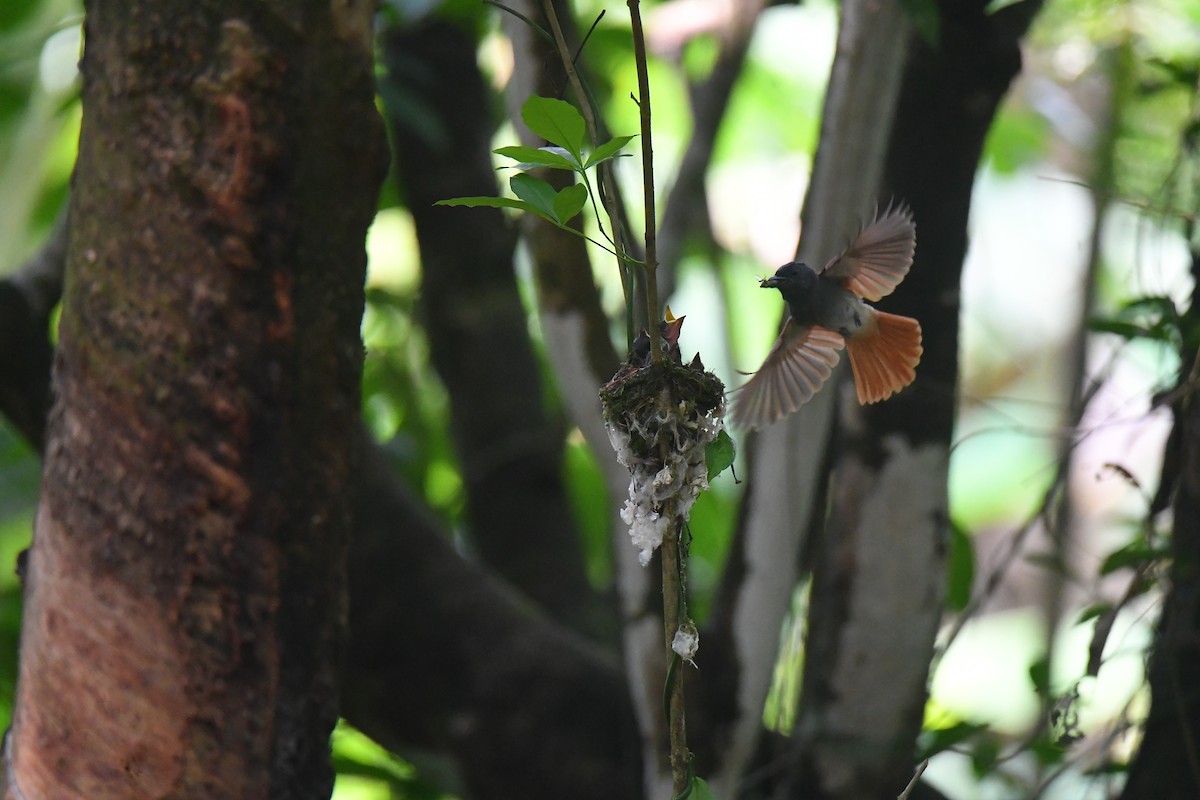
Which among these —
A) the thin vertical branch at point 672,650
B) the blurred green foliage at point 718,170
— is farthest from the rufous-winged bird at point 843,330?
the blurred green foliage at point 718,170

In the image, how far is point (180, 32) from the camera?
0.75m

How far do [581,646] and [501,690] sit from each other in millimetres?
110

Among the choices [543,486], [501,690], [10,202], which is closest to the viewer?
[501,690]

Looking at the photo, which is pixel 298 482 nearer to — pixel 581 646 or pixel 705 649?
pixel 705 649

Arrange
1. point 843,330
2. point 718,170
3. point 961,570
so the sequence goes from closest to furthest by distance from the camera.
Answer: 1. point 843,330
2. point 961,570
3. point 718,170

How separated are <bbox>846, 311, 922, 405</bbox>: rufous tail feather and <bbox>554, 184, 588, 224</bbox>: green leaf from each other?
15cm

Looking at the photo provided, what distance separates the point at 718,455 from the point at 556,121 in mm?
146

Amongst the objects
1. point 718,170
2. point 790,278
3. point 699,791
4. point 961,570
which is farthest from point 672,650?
point 718,170

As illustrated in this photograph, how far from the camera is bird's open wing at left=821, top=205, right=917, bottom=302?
0.48 m

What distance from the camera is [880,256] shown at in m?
0.49

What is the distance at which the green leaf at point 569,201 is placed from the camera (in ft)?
1.51

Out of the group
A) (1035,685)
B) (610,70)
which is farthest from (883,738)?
(610,70)

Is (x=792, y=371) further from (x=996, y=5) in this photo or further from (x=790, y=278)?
(x=996, y=5)

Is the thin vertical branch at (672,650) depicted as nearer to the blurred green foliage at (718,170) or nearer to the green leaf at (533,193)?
the green leaf at (533,193)
